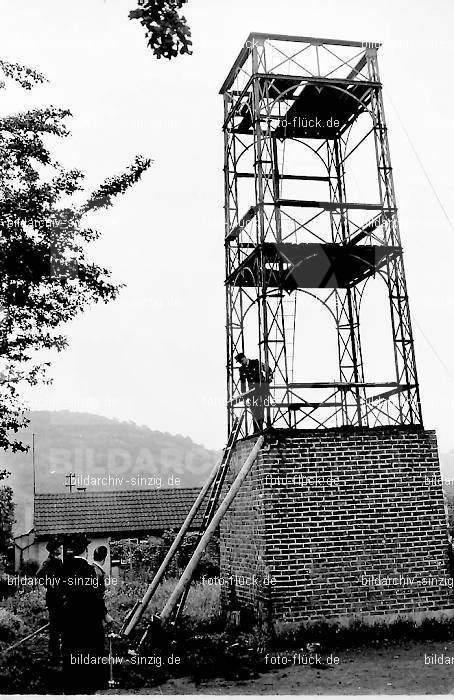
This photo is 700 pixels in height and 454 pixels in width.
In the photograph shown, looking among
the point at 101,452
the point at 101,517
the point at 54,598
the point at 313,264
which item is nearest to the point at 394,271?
the point at 313,264

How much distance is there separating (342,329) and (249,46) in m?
5.09

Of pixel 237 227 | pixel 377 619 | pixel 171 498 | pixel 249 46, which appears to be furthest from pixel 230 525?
pixel 171 498

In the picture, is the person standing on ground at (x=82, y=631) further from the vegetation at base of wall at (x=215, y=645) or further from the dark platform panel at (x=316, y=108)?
the dark platform panel at (x=316, y=108)

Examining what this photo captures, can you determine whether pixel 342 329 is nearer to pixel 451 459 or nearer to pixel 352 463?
pixel 352 463

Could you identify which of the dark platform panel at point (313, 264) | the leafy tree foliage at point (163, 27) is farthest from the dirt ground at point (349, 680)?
the leafy tree foliage at point (163, 27)

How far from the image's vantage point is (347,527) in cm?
869

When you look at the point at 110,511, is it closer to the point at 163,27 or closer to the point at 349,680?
the point at 349,680

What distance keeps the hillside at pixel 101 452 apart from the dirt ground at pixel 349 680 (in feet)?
182

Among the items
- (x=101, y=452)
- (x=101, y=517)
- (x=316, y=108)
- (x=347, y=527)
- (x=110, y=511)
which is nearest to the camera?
(x=347, y=527)

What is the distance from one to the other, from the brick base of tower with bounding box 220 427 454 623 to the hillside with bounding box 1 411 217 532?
54.2m

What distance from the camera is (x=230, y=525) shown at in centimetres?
1012

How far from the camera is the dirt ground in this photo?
645 centimetres

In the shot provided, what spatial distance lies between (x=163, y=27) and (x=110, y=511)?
2436cm

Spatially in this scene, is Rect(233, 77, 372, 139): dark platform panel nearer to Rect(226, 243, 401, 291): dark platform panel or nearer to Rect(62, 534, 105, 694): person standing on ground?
Rect(226, 243, 401, 291): dark platform panel
